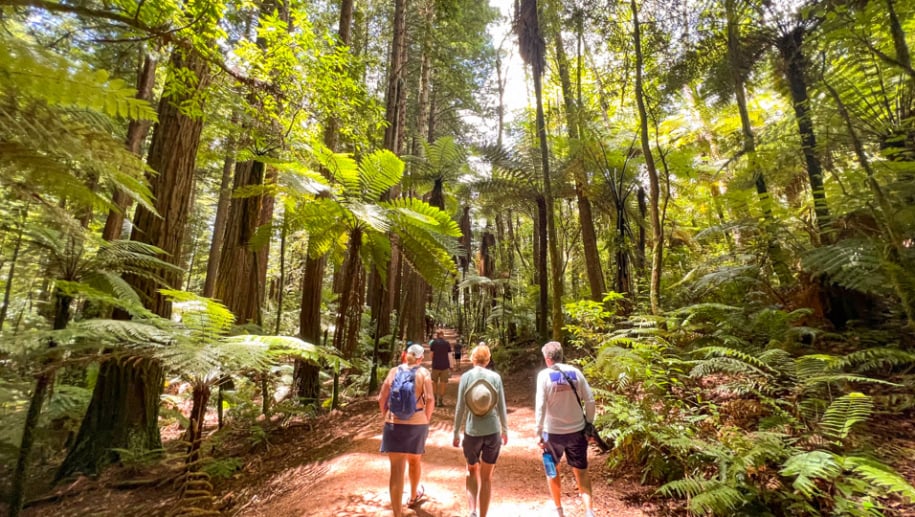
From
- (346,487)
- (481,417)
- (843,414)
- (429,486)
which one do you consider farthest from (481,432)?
(843,414)

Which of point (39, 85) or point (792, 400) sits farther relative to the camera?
point (792, 400)

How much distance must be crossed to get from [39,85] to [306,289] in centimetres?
535

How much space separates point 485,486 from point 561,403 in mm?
892

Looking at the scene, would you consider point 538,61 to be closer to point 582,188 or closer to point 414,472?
point 582,188

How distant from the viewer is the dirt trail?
3215mm

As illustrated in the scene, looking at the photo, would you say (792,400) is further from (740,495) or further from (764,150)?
(764,150)

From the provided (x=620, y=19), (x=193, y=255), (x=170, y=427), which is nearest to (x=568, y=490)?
(x=170, y=427)

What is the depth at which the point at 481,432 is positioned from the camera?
9.71 feet

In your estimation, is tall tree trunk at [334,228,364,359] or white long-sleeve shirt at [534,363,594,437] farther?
tall tree trunk at [334,228,364,359]

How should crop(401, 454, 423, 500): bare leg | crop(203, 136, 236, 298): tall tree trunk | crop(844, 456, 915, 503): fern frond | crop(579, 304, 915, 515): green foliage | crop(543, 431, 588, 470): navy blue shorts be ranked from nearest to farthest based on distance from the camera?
crop(844, 456, 915, 503): fern frond → crop(579, 304, 915, 515): green foliage → crop(543, 431, 588, 470): navy blue shorts → crop(401, 454, 423, 500): bare leg → crop(203, 136, 236, 298): tall tree trunk

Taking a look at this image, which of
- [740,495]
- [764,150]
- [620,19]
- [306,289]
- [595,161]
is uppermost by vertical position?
[620,19]

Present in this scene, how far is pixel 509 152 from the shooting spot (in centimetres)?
780

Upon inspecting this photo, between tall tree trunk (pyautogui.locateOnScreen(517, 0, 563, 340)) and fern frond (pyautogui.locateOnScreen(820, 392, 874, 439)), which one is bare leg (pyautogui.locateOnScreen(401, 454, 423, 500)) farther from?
tall tree trunk (pyautogui.locateOnScreen(517, 0, 563, 340))

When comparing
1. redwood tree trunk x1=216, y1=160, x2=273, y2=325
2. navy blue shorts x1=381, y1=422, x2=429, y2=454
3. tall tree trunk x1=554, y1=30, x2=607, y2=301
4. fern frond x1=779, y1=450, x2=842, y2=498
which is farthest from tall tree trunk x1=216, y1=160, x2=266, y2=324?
fern frond x1=779, y1=450, x2=842, y2=498
